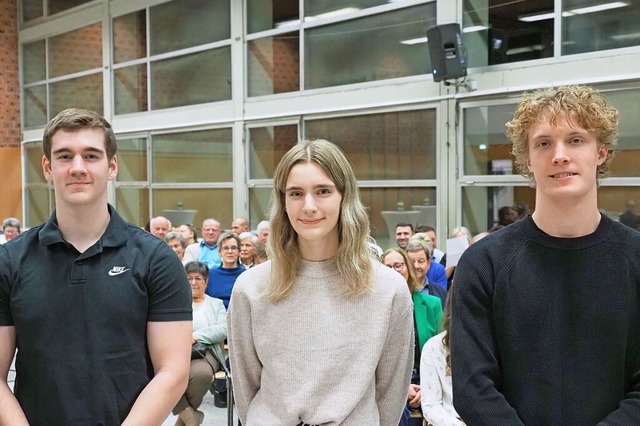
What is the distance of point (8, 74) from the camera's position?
1336 centimetres

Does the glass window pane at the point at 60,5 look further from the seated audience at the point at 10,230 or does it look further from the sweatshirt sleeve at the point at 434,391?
the sweatshirt sleeve at the point at 434,391

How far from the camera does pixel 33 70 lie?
13375 millimetres

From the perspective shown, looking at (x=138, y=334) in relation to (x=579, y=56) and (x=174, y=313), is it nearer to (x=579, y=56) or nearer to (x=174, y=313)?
(x=174, y=313)

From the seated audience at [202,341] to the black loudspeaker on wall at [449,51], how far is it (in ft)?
10.7

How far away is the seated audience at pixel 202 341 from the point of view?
4.60 meters

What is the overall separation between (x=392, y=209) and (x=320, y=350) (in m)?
6.17

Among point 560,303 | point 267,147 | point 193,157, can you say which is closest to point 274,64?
point 267,147

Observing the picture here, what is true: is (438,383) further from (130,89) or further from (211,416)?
(130,89)

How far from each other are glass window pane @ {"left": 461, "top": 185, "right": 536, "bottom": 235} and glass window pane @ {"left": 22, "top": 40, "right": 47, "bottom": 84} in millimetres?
9288

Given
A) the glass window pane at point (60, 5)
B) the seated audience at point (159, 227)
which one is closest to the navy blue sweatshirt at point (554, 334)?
the seated audience at point (159, 227)

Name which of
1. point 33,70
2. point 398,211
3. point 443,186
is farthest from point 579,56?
point 33,70

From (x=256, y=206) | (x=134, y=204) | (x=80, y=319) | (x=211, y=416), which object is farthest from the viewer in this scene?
(x=134, y=204)

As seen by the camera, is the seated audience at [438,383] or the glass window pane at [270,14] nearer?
the seated audience at [438,383]

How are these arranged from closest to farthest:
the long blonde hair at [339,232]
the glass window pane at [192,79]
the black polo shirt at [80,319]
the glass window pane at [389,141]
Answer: the black polo shirt at [80,319] → the long blonde hair at [339,232] → the glass window pane at [389,141] → the glass window pane at [192,79]
